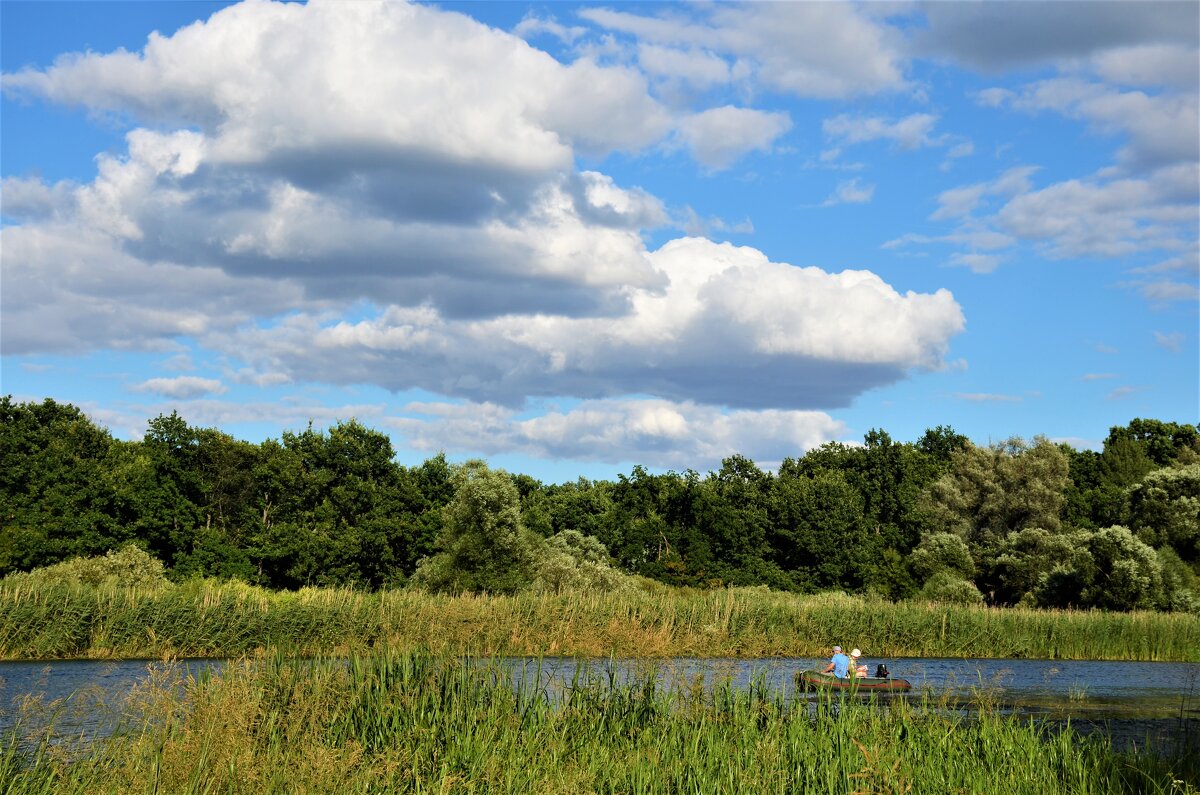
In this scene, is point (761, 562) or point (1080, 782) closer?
point (1080, 782)

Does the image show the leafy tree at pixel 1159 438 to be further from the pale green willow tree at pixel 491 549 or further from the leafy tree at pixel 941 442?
the pale green willow tree at pixel 491 549

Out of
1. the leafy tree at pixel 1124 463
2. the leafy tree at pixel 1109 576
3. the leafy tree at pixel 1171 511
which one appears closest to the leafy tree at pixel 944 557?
the leafy tree at pixel 1171 511

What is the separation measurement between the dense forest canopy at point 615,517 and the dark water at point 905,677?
1878 cm

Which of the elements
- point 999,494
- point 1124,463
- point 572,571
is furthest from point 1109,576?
point 1124,463

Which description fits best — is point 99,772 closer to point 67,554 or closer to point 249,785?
point 249,785

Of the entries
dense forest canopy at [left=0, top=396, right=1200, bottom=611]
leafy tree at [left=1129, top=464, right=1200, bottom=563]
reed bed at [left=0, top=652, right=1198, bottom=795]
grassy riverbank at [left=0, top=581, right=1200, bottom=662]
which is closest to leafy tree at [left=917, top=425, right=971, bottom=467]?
dense forest canopy at [left=0, top=396, right=1200, bottom=611]

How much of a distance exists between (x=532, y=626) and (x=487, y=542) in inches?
740

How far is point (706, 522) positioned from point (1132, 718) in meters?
55.8

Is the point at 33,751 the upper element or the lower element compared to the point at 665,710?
lower

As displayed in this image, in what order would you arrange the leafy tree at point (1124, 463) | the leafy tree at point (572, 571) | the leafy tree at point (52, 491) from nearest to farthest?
the leafy tree at point (572, 571) < the leafy tree at point (52, 491) < the leafy tree at point (1124, 463)

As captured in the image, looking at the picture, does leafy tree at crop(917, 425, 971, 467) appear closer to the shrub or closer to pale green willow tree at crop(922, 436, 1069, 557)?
pale green willow tree at crop(922, 436, 1069, 557)

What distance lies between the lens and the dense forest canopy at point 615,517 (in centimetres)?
5600

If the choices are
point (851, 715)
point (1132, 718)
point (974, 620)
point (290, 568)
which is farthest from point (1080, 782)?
point (290, 568)

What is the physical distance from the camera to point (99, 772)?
11617mm
